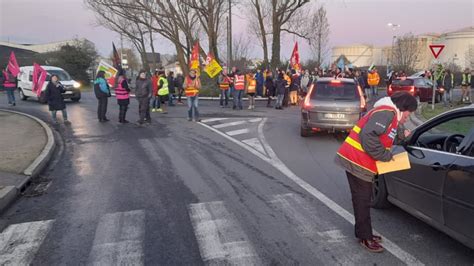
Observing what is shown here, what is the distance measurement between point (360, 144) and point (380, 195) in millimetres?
1505

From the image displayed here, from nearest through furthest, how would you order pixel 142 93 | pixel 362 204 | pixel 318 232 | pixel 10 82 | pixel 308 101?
pixel 362 204 < pixel 318 232 < pixel 308 101 < pixel 142 93 < pixel 10 82

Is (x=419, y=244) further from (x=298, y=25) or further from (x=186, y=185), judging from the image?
(x=298, y=25)

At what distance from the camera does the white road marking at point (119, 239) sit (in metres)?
4.12

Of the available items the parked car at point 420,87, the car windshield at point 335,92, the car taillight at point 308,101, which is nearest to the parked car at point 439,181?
the car taillight at point 308,101

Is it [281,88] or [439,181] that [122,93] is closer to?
[281,88]

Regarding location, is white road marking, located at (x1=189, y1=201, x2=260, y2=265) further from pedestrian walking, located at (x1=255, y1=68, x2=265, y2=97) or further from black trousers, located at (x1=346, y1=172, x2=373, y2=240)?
pedestrian walking, located at (x1=255, y1=68, x2=265, y2=97)

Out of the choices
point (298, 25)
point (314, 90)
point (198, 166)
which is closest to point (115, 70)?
point (314, 90)

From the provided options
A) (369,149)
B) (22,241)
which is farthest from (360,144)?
(22,241)

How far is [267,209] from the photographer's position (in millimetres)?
5516

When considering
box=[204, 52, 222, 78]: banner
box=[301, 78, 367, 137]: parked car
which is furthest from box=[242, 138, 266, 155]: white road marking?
box=[204, 52, 222, 78]: banner

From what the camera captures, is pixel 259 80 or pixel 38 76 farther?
pixel 259 80

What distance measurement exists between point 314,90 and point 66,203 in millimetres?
7542

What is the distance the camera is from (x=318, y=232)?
4.71 meters

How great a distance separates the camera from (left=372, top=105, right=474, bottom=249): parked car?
3.72 meters
